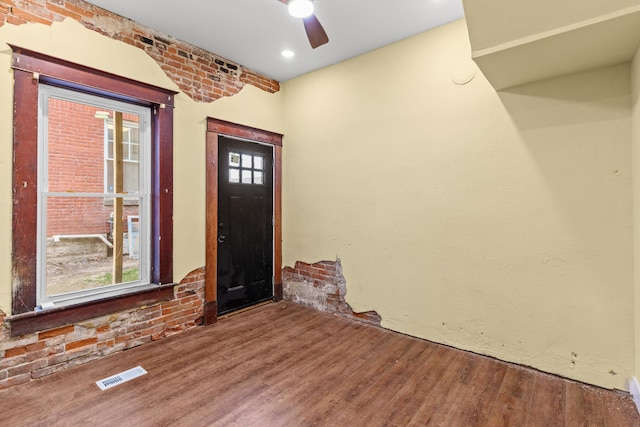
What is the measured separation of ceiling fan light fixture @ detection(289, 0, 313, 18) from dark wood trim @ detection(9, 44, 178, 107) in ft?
5.77

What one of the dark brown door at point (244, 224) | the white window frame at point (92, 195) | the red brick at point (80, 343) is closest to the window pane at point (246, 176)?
the dark brown door at point (244, 224)

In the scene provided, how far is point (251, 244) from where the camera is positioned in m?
4.02

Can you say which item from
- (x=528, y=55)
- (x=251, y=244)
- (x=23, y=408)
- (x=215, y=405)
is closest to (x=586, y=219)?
(x=528, y=55)

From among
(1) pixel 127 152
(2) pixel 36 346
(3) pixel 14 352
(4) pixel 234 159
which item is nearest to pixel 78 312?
(2) pixel 36 346

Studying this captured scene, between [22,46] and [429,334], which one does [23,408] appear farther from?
[429,334]

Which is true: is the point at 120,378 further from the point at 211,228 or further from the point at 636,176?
the point at 636,176

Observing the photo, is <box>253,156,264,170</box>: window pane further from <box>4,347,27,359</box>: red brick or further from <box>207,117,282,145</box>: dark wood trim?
<box>4,347,27,359</box>: red brick

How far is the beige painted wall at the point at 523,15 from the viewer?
166 cm

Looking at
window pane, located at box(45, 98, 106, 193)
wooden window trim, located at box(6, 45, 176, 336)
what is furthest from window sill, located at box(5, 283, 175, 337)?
window pane, located at box(45, 98, 106, 193)

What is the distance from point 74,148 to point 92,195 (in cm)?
49

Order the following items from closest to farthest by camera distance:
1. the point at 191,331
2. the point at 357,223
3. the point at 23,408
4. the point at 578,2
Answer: the point at 578,2 → the point at 23,408 → the point at 191,331 → the point at 357,223

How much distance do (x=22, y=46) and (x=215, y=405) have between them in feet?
9.52

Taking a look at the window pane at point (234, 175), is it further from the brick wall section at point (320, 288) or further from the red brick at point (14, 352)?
the red brick at point (14, 352)

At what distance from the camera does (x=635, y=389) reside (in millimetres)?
2092
